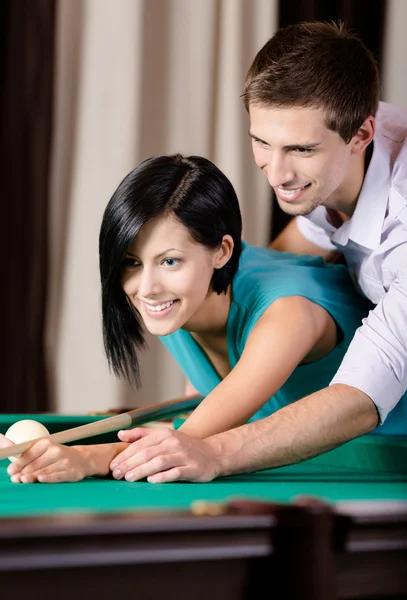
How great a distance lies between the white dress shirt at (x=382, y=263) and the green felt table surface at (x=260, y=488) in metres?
0.15

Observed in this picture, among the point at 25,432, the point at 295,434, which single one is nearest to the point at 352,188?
the point at 295,434

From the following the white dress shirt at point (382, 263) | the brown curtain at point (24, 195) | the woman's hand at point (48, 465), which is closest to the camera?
the woman's hand at point (48, 465)

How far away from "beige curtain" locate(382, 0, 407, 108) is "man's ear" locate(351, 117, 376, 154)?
2.44 m

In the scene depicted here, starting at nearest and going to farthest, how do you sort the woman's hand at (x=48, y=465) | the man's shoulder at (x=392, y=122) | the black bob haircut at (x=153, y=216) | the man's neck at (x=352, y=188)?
the woman's hand at (x=48, y=465) → the black bob haircut at (x=153, y=216) → the man's neck at (x=352, y=188) → the man's shoulder at (x=392, y=122)

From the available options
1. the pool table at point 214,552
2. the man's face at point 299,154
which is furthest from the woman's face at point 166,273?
the pool table at point 214,552

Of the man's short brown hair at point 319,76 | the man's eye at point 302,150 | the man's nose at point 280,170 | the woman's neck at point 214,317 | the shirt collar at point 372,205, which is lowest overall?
the woman's neck at point 214,317

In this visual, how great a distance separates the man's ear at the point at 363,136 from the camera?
6.74ft

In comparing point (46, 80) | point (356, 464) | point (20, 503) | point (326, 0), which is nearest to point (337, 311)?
point (356, 464)

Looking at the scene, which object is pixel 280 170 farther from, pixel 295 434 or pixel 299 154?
pixel 295 434

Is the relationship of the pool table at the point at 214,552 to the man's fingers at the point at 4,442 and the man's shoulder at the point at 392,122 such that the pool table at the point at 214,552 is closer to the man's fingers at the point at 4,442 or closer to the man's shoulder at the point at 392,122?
the man's fingers at the point at 4,442

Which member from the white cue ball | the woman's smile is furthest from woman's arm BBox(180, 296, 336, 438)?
the white cue ball

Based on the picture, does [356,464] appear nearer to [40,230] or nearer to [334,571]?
[334,571]

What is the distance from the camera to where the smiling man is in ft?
5.31

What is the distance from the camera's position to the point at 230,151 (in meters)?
4.40
